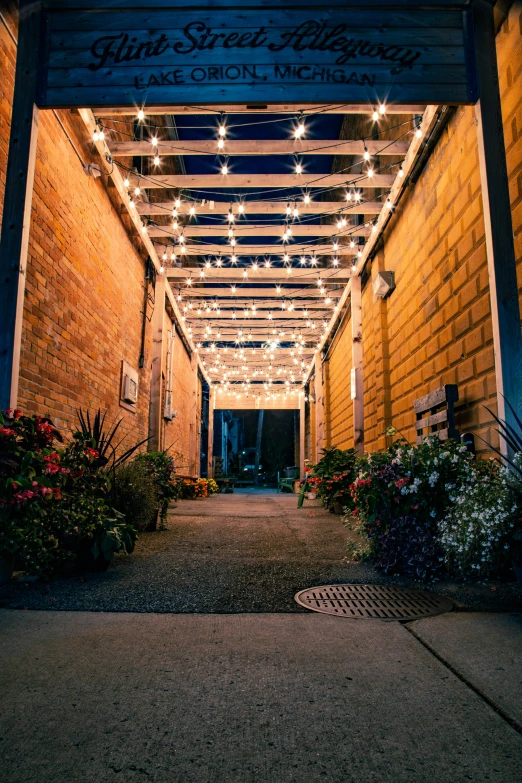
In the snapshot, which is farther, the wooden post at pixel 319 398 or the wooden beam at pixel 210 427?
the wooden beam at pixel 210 427

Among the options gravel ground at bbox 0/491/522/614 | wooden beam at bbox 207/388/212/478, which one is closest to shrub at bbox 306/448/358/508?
gravel ground at bbox 0/491/522/614

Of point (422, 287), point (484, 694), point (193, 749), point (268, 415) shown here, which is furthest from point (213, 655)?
point (268, 415)

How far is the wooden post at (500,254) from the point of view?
3264mm

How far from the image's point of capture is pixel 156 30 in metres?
3.89

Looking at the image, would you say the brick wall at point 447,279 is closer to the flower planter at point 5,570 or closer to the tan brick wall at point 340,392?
the tan brick wall at point 340,392

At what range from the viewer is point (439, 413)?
4.52 metres

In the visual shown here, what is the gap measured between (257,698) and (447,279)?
160 inches

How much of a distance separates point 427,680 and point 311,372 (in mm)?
14857

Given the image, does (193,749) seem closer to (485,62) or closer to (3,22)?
(485,62)

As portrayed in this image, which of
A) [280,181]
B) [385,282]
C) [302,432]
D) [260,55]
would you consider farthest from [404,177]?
[302,432]

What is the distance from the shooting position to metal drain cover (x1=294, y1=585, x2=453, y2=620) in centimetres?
246

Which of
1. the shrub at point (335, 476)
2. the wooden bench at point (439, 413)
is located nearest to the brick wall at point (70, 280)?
the shrub at point (335, 476)

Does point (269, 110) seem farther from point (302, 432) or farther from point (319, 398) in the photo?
point (302, 432)

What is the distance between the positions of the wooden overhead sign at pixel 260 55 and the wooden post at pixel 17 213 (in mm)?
129
